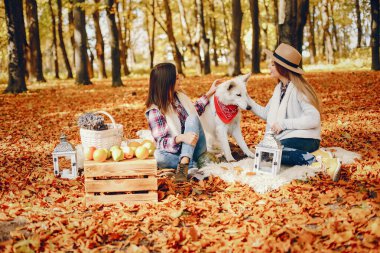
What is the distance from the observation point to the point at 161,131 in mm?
4797

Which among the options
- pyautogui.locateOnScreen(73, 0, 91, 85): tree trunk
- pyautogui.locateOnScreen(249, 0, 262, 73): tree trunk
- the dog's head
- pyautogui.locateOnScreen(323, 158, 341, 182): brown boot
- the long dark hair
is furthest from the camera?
pyautogui.locateOnScreen(249, 0, 262, 73): tree trunk

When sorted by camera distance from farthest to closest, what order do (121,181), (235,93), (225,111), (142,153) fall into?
(225,111) < (235,93) < (142,153) < (121,181)

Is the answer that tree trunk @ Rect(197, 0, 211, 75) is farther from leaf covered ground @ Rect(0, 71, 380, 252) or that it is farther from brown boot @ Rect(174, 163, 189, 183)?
brown boot @ Rect(174, 163, 189, 183)

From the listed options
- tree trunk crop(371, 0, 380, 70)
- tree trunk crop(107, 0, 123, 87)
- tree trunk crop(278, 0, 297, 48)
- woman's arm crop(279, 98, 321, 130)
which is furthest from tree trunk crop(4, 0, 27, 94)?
tree trunk crop(371, 0, 380, 70)

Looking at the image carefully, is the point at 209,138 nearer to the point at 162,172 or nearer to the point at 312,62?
the point at 162,172

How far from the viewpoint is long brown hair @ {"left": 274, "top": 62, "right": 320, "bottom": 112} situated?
15.1 feet

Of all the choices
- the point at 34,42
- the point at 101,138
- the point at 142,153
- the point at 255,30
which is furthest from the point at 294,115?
the point at 34,42

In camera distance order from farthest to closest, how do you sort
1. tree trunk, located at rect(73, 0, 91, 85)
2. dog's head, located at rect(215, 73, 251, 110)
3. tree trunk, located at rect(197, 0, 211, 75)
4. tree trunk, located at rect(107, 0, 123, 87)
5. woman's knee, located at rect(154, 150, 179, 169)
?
tree trunk, located at rect(197, 0, 211, 75), tree trunk, located at rect(73, 0, 91, 85), tree trunk, located at rect(107, 0, 123, 87), dog's head, located at rect(215, 73, 251, 110), woman's knee, located at rect(154, 150, 179, 169)

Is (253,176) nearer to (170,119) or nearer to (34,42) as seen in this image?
(170,119)

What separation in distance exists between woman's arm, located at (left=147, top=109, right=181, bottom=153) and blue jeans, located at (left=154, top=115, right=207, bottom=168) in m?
0.08

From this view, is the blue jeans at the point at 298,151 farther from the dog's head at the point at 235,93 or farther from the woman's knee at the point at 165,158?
the woman's knee at the point at 165,158

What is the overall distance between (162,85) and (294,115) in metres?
1.75

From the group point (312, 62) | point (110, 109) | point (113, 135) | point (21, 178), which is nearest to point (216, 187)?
point (113, 135)

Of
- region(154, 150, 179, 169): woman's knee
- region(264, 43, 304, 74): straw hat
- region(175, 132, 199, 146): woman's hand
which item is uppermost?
region(264, 43, 304, 74): straw hat
